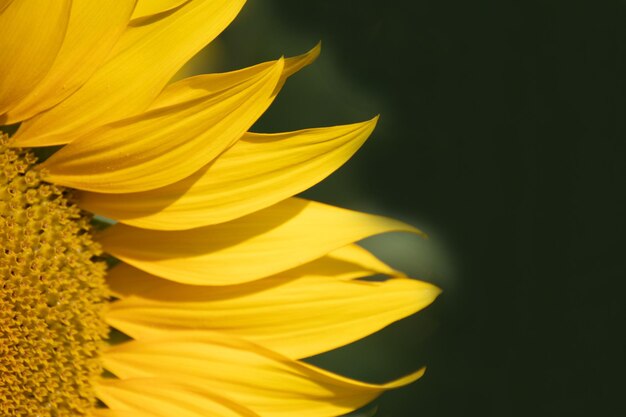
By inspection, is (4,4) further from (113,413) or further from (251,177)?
(113,413)

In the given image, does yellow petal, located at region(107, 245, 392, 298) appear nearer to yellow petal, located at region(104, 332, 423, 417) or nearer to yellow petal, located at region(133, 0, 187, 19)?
yellow petal, located at region(104, 332, 423, 417)

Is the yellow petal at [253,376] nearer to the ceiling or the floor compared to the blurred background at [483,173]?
nearer to the floor

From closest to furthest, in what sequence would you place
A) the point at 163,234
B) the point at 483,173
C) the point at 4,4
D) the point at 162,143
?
1. the point at 4,4
2. the point at 162,143
3. the point at 163,234
4. the point at 483,173

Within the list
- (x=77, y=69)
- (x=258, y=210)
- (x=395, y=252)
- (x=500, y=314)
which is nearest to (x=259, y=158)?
(x=258, y=210)

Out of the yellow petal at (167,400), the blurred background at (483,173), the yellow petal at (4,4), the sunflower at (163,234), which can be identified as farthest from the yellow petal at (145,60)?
the yellow petal at (167,400)

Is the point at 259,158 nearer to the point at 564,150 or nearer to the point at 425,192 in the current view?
the point at 425,192

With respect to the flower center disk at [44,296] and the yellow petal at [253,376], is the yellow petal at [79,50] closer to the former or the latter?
the flower center disk at [44,296]

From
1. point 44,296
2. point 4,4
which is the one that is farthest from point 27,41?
point 44,296
